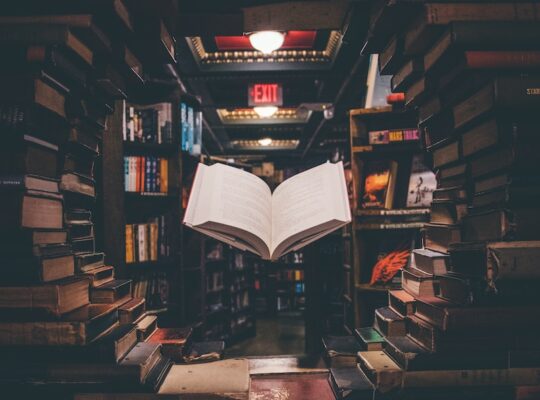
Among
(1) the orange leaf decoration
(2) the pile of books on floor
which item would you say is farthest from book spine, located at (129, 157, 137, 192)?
(2) the pile of books on floor

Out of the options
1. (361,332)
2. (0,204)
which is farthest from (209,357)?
(0,204)

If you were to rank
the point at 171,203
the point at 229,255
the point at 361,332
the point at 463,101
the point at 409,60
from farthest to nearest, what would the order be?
the point at 229,255
the point at 171,203
the point at 361,332
the point at 409,60
the point at 463,101

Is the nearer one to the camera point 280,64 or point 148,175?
point 148,175

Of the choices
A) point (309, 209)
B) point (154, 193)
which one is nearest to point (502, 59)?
point (309, 209)

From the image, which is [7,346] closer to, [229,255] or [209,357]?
[209,357]

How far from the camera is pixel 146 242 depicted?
9.08 ft

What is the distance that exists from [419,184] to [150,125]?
1883 millimetres

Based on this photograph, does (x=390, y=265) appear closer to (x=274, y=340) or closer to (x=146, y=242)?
(x=146, y=242)

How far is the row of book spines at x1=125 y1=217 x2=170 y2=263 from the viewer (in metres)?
2.69

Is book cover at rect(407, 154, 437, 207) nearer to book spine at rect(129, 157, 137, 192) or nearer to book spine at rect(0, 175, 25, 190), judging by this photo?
book spine at rect(129, 157, 137, 192)

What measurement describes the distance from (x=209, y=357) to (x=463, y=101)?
0.86 m

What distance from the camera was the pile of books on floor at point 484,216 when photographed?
78cm

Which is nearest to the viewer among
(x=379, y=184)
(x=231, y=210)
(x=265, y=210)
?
(x=231, y=210)

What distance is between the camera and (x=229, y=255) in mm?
4516
